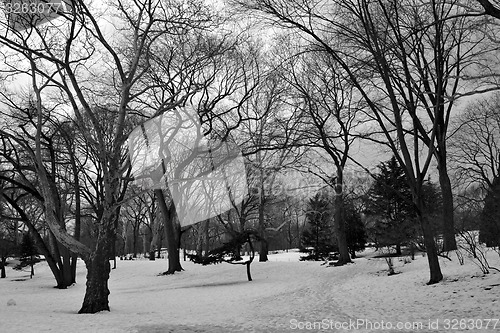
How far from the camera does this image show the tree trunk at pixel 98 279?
8734mm

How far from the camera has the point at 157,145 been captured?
19828 mm

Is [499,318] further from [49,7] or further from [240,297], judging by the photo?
[49,7]

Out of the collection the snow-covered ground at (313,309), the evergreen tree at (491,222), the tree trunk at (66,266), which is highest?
the evergreen tree at (491,222)

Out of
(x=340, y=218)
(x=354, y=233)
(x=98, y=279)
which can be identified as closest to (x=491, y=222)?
(x=340, y=218)

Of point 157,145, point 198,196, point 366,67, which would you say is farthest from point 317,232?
point 366,67

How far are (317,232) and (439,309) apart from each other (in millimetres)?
28518

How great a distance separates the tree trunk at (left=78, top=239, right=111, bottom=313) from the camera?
8.73 m

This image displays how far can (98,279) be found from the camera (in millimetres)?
8852

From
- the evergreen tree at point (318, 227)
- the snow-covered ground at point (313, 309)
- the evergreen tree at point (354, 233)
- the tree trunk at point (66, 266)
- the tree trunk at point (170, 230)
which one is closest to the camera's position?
the snow-covered ground at point (313, 309)

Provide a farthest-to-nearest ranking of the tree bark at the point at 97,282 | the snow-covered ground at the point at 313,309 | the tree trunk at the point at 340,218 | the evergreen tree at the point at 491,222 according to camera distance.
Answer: the tree trunk at the point at 340,218 → the evergreen tree at the point at 491,222 → the tree bark at the point at 97,282 → the snow-covered ground at the point at 313,309

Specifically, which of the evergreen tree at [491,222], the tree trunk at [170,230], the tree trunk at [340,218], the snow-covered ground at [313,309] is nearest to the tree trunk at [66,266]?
the tree trunk at [170,230]

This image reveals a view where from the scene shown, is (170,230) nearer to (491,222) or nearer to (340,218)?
(340,218)

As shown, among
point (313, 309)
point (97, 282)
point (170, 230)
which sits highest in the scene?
point (170, 230)

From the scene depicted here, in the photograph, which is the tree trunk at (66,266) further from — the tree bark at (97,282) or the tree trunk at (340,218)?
the tree trunk at (340,218)
